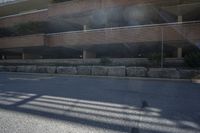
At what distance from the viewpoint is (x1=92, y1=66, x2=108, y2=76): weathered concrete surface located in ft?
38.9

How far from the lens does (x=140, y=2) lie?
46.1 feet

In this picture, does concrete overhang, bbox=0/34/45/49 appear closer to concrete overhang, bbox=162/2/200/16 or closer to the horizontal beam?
the horizontal beam

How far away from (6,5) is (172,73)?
2146 centimetres

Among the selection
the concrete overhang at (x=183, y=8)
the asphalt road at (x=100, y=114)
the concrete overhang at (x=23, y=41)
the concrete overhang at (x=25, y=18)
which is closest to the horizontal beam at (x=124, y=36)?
the concrete overhang at (x=23, y=41)

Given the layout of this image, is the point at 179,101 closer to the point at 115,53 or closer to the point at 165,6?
the point at 165,6

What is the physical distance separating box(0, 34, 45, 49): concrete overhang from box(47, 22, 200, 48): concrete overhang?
1.33 m

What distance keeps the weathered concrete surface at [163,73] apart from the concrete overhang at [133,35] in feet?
9.74

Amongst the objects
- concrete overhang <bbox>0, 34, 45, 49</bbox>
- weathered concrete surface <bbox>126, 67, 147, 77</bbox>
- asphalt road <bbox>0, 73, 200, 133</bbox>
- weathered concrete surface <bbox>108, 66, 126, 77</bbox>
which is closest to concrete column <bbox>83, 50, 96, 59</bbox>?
concrete overhang <bbox>0, 34, 45, 49</bbox>

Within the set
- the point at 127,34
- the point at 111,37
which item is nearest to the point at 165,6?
the point at 127,34

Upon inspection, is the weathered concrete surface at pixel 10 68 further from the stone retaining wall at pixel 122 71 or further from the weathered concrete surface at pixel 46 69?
the weathered concrete surface at pixel 46 69

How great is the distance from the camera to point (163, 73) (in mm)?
10320

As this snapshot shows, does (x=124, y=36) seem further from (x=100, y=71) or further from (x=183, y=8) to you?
(x=183, y=8)

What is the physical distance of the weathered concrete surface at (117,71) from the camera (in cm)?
1131

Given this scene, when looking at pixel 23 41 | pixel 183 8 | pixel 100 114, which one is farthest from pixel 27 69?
pixel 100 114
